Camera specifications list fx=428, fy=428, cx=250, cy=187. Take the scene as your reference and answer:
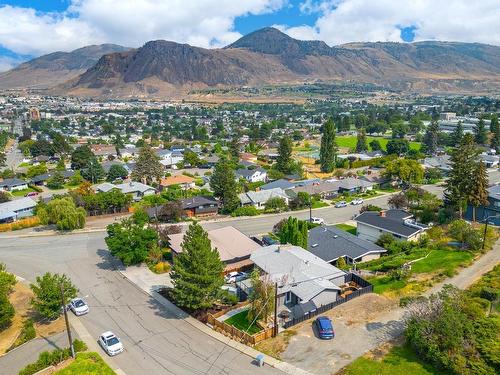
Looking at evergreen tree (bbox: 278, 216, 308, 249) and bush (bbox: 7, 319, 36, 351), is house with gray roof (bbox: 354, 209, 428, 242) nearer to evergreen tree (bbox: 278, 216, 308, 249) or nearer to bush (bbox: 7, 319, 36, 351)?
evergreen tree (bbox: 278, 216, 308, 249)

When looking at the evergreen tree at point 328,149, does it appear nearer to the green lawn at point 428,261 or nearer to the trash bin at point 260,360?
the green lawn at point 428,261

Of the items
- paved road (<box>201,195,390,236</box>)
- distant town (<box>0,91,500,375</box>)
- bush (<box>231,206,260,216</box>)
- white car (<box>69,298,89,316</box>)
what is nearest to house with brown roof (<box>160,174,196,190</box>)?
distant town (<box>0,91,500,375</box>)

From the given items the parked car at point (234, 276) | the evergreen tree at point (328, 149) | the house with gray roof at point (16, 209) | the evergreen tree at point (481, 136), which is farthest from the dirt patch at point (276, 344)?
the evergreen tree at point (481, 136)

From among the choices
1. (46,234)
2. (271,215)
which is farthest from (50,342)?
(271,215)

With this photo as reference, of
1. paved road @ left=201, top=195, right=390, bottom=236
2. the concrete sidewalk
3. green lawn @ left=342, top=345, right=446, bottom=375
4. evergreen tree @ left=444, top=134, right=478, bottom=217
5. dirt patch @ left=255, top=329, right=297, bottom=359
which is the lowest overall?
paved road @ left=201, top=195, right=390, bottom=236

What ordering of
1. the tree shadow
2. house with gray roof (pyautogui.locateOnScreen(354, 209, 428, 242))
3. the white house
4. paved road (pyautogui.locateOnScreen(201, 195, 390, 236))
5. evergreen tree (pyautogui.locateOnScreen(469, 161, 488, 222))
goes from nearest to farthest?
the tree shadow
house with gray roof (pyautogui.locateOnScreen(354, 209, 428, 242))
evergreen tree (pyautogui.locateOnScreen(469, 161, 488, 222))
paved road (pyautogui.locateOnScreen(201, 195, 390, 236))
the white house

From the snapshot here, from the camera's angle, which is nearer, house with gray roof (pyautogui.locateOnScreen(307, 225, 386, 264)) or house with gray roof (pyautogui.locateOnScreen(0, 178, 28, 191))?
house with gray roof (pyautogui.locateOnScreen(307, 225, 386, 264))

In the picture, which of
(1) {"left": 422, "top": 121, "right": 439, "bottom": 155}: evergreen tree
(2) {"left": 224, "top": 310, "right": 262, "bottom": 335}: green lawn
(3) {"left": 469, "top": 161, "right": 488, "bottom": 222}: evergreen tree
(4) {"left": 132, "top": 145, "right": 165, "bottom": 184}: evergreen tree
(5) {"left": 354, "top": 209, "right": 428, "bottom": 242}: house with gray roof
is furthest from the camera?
(1) {"left": 422, "top": 121, "right": 439, "bottom": 155}: evergreen tree

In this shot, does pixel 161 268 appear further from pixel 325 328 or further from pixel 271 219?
pixel 271 219
